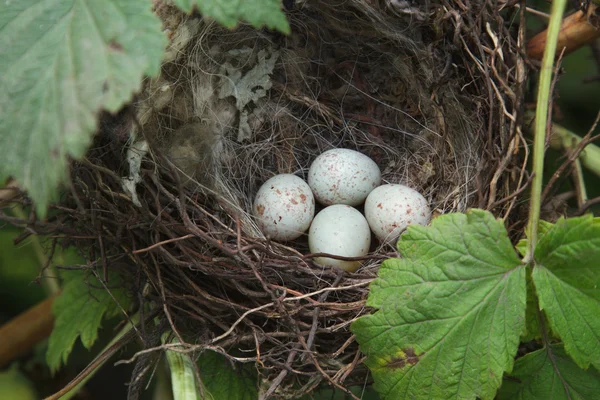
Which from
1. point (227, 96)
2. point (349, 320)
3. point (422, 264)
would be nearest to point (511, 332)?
point (422, 264)

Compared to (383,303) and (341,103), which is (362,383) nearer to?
(383,303)

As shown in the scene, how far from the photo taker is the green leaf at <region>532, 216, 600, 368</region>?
1.03 meters

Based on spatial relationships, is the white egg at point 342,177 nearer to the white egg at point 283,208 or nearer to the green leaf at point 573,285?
the white egg at point 283,208

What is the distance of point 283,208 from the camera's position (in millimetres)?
1562

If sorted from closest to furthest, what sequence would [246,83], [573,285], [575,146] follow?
[573,285], [575,146], [246,83]

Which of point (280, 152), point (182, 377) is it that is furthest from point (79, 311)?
point (280, 152)

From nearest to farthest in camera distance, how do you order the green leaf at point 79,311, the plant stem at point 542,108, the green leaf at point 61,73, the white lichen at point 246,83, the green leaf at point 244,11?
the green leaf at point 61,73 < the green leaf at point 244,11 < the plant stem at point 542,108 < the green leaf at point 79,311 < the white lichen at point 246,83

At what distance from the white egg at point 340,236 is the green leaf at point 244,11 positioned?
25.6 inches

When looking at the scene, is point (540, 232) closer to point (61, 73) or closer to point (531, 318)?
point (531, 318)

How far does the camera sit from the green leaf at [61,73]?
800 millimetres

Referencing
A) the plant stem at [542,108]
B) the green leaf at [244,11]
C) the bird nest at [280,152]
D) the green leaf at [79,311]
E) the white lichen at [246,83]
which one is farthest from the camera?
the white lichen at [246,83]

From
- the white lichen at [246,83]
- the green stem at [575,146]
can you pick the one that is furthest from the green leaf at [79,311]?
the green stem at [575,146]

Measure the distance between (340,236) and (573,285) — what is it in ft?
1.89

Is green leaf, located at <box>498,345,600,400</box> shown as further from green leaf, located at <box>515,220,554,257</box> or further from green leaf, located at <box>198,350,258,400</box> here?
green leaf, located at <box>198,350,258,400</box>
